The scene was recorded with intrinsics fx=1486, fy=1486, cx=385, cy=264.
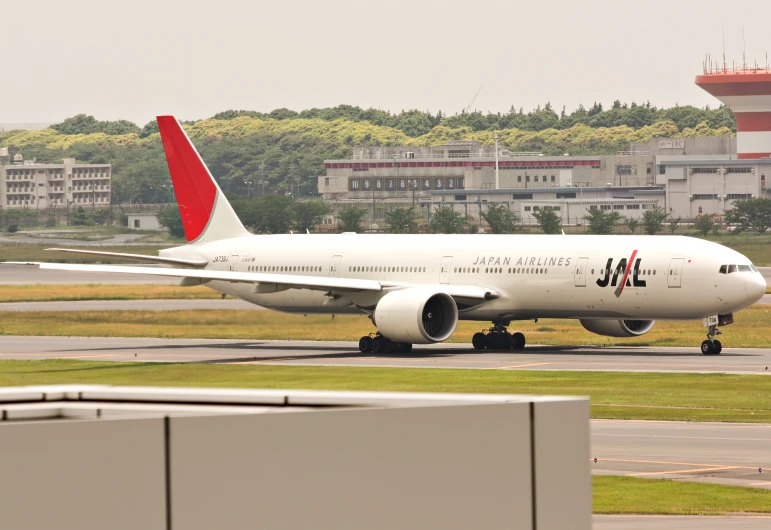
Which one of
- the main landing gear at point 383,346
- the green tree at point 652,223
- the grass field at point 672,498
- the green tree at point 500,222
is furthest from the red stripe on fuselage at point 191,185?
the green tree at point 652,223

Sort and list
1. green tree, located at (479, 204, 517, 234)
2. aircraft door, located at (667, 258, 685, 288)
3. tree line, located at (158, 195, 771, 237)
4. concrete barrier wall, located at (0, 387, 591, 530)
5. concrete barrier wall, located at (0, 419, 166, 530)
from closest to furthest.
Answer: concrete barrier wall, located at (0, 419, 166, 530)
concrete barrier wall, located at (0, 387, 591, 530)
aircraft door, located at (667, 258, 685, 288)
tree line, located at (158, 195, 771, 237)
green tree, located at (479, 204, 517, 234)

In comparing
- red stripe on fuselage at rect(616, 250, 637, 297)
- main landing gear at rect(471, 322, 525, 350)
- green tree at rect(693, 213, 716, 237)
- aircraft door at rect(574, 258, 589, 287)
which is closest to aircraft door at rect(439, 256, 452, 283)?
main landing gear at rect(471, 322, 525, 350)

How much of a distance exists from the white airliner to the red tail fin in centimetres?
102

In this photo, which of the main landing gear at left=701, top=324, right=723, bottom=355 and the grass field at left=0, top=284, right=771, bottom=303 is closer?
the main landing gear at left=701, top=324, right=723, bottom=355

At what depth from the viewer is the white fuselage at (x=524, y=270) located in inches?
2138

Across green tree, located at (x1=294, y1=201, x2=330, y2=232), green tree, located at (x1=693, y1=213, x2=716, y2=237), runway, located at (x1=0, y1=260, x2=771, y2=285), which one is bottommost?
runway, located at (x1=0, y1=260, x2=771, y2=285)

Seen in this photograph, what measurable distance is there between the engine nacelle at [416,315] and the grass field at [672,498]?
2848 centimetres

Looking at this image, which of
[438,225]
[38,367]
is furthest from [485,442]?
[438,225]

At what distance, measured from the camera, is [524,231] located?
6309 inches

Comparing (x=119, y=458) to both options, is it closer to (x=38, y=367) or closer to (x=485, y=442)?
(x=485, y=442)

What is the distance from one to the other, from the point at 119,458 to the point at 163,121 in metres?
61.7

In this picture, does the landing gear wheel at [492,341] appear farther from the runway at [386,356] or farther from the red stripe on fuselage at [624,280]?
the red stripe on fuselage at [624,280]

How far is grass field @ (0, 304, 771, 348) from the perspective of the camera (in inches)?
2494

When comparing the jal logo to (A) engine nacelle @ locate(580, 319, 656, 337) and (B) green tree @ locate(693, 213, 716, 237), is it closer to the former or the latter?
(A) engine nacelle @ locate(580, 319, 656, 337)
